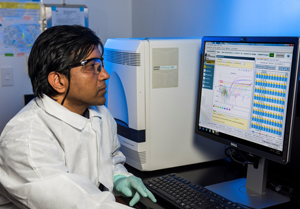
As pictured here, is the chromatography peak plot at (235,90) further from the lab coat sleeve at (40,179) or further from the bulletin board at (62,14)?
the bulletin board at (62,14)

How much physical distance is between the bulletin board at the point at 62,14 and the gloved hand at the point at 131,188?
1.38 metres

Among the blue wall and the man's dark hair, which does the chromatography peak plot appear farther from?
the man's dark hair

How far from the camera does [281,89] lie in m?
0.94

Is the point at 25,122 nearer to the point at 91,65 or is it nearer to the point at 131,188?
the point at 91,65

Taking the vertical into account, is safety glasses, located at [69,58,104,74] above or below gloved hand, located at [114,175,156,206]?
above

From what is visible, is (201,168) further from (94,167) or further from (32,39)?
(32,39)

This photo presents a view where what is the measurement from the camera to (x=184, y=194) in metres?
1.02

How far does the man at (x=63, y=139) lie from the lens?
814mm

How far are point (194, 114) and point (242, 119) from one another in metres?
0.30

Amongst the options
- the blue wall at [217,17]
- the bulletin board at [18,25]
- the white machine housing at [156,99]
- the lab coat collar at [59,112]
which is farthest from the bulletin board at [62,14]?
the lab coat collar at [59,112]

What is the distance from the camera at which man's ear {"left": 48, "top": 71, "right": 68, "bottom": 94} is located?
41.8 inches

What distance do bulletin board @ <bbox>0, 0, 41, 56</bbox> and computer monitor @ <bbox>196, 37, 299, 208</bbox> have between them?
142 centimetres

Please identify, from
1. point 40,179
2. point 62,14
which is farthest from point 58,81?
point 62,14

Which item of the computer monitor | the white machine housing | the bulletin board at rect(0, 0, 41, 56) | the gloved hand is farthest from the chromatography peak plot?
the bulletin board at rect(0, 0, 41, 56)
